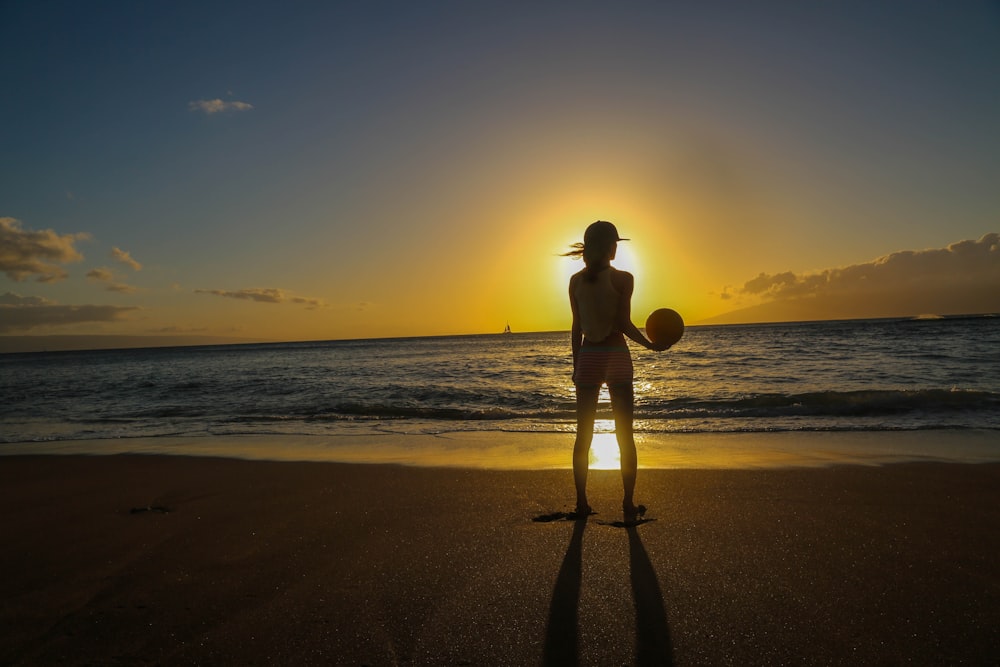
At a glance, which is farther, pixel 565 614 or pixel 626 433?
pixel 626 433

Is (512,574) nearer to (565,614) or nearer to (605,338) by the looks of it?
(565,614)

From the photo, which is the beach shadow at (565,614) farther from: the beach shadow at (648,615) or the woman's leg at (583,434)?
the woman's leg at (583,434)

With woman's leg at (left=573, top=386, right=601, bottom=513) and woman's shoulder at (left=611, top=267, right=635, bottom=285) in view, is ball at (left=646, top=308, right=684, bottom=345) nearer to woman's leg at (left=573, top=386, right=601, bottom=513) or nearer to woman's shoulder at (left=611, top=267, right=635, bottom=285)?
woman's shoulder at (left=611, top=267, right=635, bottom=285)

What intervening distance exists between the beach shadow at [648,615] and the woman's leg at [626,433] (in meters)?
0.70

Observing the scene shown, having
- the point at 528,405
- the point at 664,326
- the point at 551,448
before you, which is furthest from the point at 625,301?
the point at 528,405

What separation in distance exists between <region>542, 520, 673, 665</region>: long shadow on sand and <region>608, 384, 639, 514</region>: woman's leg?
26.1 inches

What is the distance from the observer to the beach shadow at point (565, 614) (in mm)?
2312

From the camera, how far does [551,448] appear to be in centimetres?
754

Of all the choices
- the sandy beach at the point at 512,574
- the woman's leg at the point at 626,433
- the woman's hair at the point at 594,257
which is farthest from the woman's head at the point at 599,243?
the sandy beach at the point at 512,574

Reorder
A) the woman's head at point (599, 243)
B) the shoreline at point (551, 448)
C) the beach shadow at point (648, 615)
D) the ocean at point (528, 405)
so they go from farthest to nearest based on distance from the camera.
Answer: the ocean at point (528, 405) → the shoreline at point (551, 448) → the woman's head at point (599, 243) → the beach shadow at point (648, 615)

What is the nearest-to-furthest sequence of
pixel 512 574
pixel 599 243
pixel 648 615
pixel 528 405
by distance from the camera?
pixel 648 615 < pixel 512 574 < pixel 599 243 < pixel 528 405

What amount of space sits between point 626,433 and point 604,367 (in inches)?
21.3

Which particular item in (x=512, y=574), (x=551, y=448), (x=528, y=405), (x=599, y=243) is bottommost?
(x=528, y=405)

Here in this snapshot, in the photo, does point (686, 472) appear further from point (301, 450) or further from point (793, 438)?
point (301, 450)
